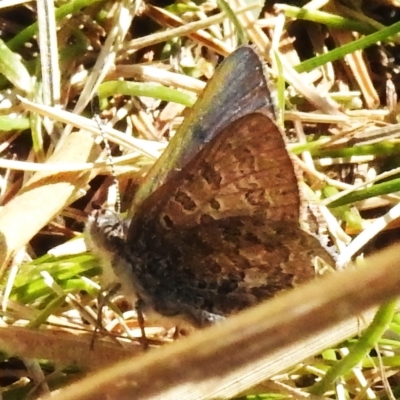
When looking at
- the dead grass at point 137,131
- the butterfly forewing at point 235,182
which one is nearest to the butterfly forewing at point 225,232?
the butterfly forewing at point 235,182

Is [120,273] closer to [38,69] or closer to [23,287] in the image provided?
[23,287]

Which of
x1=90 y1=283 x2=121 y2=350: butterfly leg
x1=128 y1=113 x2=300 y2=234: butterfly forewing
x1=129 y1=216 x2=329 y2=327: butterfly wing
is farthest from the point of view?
x1=90 y1=283 x2=121 y2=350: butterfly leg

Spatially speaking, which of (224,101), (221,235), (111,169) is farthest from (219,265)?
(111,169)

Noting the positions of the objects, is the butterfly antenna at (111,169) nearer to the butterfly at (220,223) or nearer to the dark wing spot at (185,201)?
the butterfly at (220,223)

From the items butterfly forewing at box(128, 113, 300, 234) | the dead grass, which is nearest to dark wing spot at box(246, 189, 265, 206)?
butterfly forewing at box(128, 113, 300, 234)

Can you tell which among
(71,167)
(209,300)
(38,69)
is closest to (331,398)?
(209,300)

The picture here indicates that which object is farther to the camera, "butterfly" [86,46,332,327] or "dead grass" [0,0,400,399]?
"dead grass" [0,0,400,399]

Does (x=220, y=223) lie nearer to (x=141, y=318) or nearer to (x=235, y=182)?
(x=235, y=182)

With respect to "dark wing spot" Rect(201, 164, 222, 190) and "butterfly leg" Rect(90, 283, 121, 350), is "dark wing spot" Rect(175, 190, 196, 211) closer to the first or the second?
"dark wing spot" Rect(201, 164, 222, 190)
